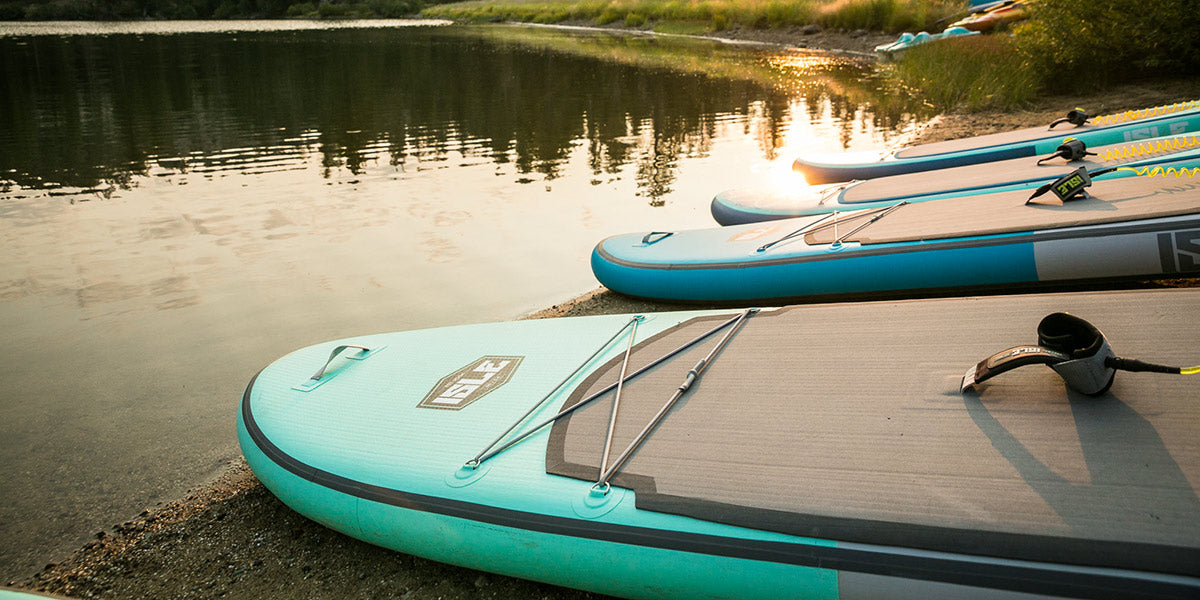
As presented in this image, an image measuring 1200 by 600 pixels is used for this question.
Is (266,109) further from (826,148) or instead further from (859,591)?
(859,591)

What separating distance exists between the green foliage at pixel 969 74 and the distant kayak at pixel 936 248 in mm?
6034

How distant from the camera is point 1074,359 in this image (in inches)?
77.2

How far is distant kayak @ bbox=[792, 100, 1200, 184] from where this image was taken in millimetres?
5523

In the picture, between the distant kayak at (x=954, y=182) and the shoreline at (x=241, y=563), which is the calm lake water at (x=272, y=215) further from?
the distant kayak at (x=954, y=182)

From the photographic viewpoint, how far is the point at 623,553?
200cm

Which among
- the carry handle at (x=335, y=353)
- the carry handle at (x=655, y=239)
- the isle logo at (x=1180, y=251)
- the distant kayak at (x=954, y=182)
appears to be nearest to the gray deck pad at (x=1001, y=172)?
the distant kayak at (x=954, y=182)

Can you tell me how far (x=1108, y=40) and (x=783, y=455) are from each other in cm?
956

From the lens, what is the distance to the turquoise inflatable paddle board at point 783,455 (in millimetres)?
1699

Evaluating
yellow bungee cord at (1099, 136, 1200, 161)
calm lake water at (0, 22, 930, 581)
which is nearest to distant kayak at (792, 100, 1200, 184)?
yellow bungee cord at (1099, 136, 1200, 161)

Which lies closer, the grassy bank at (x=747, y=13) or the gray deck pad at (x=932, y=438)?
the gray deck pad at (x=932, y=438)

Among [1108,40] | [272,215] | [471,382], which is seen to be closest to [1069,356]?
[471,382]

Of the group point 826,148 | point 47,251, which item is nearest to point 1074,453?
point 47,251

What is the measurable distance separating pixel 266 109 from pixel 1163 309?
1465 centimetres

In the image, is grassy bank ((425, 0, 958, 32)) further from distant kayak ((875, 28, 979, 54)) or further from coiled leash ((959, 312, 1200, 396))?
coiled leash ((959, 312, 1200, 396))
